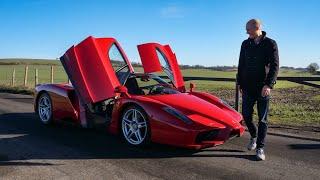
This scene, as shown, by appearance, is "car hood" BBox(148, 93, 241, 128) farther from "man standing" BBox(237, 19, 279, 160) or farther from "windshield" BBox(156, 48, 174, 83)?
"windshield" BBox(156, 48, 174, 83)

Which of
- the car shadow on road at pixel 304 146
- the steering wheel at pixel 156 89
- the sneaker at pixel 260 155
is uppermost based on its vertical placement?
the steering wheel at pixel 156 89

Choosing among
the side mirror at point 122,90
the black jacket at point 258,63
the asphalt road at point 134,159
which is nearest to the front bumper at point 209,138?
the asphalt road at point 134,159

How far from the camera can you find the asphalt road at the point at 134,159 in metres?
5.73

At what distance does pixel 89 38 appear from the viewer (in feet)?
26.3

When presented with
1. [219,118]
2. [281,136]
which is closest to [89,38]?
[219,118]

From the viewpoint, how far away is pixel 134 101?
7.33 metres

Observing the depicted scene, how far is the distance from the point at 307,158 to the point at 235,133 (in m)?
1.08

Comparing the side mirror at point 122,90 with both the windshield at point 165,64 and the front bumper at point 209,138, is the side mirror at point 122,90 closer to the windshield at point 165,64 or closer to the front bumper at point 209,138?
the windshield at point 165,64

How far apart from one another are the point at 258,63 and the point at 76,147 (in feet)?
9.90

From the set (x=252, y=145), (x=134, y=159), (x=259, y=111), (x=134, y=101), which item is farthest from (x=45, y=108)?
(x=259, y=111)

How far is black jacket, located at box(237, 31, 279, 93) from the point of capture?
6473 millimetres

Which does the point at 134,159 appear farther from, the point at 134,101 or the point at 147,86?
the point at 147,86

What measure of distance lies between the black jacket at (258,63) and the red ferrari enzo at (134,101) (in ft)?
2.29

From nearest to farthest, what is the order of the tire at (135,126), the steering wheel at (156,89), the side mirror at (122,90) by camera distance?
1. the tire at (135,126)
2. the side mirror at (122,90)
3. the steering wheel at (156,89)
